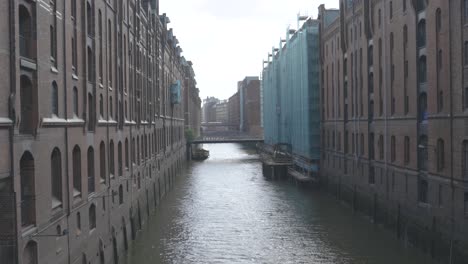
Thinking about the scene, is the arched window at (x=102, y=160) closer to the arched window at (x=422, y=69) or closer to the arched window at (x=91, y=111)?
the arched window at (x=91, y=111)

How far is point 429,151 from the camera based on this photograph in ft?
80.2

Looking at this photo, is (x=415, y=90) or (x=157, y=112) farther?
(x=157, y=112)

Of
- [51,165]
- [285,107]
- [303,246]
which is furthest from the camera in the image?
[285,107]

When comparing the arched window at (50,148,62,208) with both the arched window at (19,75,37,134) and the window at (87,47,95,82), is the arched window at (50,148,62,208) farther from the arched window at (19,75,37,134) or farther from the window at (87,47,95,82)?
the window at (87,47,95,82)

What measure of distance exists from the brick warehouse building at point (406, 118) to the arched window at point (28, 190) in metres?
16.0

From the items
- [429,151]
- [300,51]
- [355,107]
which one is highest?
[300,51]

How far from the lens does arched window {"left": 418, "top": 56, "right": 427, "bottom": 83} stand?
26.2 m

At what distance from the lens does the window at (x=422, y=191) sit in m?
25.8

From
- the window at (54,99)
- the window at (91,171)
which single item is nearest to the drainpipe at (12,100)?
the window at (54,99)

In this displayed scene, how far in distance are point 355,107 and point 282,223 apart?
36.9 feet

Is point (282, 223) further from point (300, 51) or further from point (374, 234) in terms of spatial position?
point (300, 51)

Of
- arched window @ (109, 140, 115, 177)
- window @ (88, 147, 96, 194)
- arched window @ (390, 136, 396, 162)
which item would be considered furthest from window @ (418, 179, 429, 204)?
window @ (88, 147, 96, 194)

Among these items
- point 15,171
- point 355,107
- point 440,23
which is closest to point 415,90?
point 440,23

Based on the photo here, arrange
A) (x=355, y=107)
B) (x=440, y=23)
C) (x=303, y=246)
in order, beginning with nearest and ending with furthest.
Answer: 1. (x=440, y=23)
2. (x=303, y=246)
3. (x=355, y=107)
